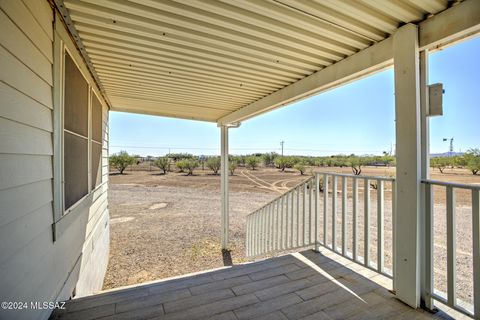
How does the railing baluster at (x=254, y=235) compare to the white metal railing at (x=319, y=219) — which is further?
the railing baluster at (x=254, y=235)

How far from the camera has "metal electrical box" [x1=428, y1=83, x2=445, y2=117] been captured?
1593mm

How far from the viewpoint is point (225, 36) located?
1.89 metres

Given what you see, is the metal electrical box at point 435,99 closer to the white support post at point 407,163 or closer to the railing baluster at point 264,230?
the white support post at point 407,163

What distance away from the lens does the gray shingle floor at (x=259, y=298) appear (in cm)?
157

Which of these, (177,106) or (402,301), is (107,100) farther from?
(402,301)

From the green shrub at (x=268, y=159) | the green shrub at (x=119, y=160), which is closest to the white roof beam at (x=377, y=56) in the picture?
the green shrub at (x=119, y=160)

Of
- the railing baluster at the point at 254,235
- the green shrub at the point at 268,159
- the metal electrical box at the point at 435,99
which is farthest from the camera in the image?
the green shrub at the point at 268,159

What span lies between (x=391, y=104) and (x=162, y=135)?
2347 inches

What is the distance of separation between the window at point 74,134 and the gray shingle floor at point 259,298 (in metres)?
0.92

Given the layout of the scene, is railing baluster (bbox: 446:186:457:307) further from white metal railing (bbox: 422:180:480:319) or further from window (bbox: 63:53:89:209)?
window (bbox: 63:53:89:209)

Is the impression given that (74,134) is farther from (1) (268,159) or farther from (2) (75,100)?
(1) (268,159)

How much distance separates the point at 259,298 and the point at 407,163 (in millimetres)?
1533

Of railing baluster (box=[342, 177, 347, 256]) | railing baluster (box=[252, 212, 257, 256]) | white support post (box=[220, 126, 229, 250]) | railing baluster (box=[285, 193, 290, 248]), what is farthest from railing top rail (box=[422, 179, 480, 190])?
white support post (box=[220, 126, 229, 250])

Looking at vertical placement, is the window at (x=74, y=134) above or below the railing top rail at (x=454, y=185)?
above
